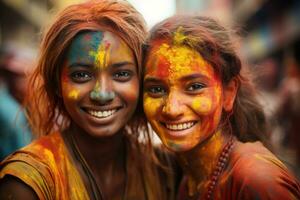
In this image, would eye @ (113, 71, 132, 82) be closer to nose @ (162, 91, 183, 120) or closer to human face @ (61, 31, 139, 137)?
human face @ (61, 31, 139, 137)

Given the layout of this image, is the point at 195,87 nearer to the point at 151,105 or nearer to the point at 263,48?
the point at 151,105

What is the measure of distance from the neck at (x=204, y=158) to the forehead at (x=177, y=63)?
373mm

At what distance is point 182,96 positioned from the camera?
2.48m

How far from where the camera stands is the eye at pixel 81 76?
8.57 ft

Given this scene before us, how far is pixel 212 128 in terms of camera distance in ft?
8.38

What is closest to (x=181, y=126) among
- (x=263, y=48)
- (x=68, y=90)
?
(x=68, y=90)

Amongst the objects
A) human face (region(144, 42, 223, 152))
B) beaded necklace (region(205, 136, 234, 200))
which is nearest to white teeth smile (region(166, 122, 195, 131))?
human face (region(144, 42, 223, 152))

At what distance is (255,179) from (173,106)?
0.58 m

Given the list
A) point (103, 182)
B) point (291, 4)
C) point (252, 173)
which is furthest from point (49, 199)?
point (291, 4)

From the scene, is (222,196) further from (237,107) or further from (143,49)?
(143,49)

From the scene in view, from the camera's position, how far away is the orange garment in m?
2.39

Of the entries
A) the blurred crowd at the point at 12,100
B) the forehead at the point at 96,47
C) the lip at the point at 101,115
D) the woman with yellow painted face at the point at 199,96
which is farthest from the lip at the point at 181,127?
the blurred crowd at the point at 12,100

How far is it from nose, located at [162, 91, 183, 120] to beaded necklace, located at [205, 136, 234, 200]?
0.31m

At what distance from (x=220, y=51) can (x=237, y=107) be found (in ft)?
1.28
